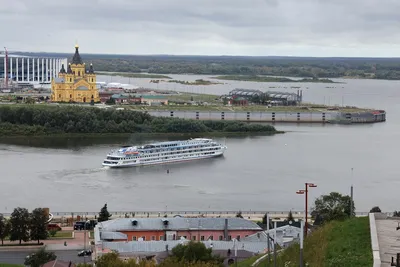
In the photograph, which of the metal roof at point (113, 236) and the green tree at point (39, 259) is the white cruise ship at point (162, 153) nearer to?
the metal roof at point (113, 236)

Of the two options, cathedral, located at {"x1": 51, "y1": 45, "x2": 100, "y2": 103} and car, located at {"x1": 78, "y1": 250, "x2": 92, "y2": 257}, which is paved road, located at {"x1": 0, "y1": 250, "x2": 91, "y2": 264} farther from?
cathedral, located at {"x1": 51, "y1": 45, "x2": 100, "y2": 103}

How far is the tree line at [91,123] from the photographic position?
1678 centimetres

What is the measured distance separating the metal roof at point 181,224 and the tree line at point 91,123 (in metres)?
9.85

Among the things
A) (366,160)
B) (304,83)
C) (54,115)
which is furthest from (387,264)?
(304,83)

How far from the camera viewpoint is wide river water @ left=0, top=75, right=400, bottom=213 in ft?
30.2

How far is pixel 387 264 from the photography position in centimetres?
307

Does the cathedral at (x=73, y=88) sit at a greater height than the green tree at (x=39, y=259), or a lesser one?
greater

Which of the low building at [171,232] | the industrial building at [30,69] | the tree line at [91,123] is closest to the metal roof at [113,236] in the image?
the low building at [171,232]

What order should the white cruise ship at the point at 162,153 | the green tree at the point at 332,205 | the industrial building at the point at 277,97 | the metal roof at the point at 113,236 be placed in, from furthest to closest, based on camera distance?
the industrial building at the point at 277,97
the white cruise ship at the point at 162,153
the green tree at the point at 332,205
the metal roof at the point at 113,236

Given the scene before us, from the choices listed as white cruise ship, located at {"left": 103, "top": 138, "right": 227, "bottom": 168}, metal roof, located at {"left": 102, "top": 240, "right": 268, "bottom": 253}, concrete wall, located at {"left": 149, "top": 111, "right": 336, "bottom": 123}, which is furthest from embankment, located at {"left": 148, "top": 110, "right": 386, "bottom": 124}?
metal roof, located at {"left": 102, "top": 240, "right": 268, "bottom": 253}

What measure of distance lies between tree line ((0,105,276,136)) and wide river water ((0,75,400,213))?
0.93 m

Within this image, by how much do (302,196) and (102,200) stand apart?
7.76 ft

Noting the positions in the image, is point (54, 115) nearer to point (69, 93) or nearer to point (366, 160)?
point (69, 93)

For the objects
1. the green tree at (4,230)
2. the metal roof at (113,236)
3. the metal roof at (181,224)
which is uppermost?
the metal roof at (181,224)
